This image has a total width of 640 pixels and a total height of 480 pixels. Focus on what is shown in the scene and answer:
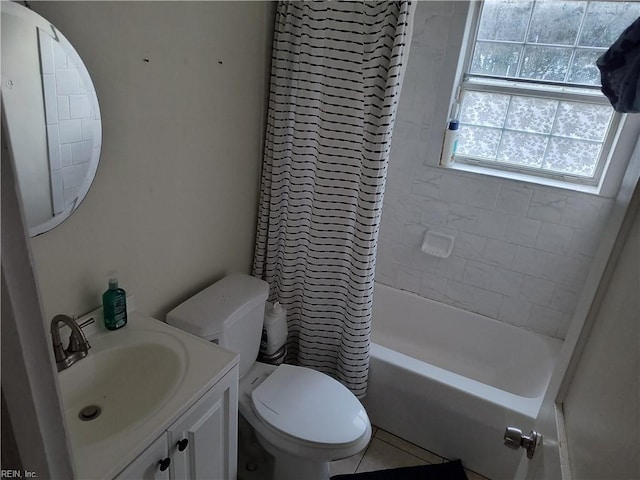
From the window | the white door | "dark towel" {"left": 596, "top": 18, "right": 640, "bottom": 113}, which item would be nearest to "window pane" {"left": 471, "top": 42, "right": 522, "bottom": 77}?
the window

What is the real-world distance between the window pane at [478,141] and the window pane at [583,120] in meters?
0.31

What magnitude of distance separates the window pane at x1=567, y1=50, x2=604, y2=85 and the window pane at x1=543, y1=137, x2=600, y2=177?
282 millimetres

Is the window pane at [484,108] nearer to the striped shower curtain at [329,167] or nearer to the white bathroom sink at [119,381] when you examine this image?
the striped shower curtain at [329,167]

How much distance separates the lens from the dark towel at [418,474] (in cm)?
197

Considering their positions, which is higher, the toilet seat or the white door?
the white door

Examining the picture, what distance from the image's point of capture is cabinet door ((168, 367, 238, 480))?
121cm

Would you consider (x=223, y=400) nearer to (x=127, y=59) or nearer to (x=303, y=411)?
(x=303, y=411)

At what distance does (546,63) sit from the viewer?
7.20 ft

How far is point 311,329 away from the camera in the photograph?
2125 millimetres

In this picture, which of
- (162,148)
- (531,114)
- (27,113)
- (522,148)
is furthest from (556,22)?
(27,113)

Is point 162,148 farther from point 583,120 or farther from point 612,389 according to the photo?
point 583,120

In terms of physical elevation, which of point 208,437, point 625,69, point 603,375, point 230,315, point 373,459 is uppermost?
point 625,69

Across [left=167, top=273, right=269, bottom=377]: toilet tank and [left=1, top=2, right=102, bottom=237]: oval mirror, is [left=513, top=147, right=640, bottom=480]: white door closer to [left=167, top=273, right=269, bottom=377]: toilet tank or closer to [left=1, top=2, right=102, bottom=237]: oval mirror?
[left=167, top=273, right=269, bottom=377]: toilet tank

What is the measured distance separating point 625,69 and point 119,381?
166 cm
